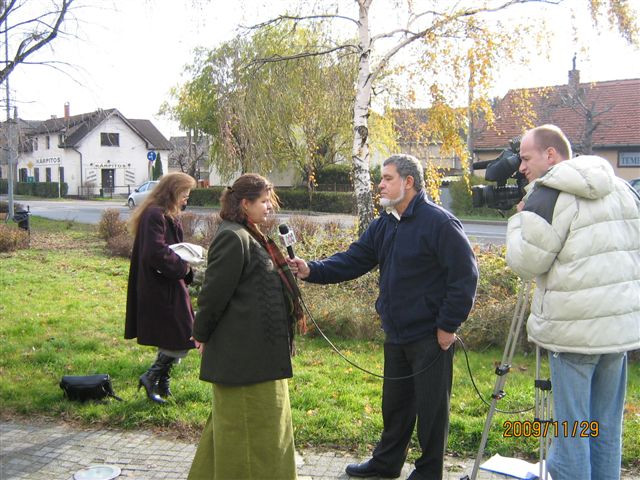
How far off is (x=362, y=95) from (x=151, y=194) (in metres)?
5.77

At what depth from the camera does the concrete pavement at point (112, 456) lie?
4.51 meters

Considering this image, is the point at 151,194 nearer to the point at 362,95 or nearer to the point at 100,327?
the point at 100,327

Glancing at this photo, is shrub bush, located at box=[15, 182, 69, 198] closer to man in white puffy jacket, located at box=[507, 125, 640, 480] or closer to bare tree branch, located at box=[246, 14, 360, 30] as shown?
bare tree branch, located at box=[246, 14, 360, 30]

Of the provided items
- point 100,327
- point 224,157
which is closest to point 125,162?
point 224,157

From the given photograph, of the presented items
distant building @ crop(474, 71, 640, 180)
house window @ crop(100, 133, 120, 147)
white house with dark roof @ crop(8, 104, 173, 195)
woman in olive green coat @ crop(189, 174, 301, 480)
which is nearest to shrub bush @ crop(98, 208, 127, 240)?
woman in olive green coat @ crop(189, 174, 301, 480)

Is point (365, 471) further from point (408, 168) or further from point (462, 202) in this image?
point (462, 202)

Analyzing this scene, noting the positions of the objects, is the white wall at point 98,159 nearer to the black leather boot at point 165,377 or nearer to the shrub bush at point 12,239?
the shrub bush at point 12,239

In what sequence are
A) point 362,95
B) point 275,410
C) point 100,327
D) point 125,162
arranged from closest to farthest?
1. point 275,410
2. point 100,327
3. point 362,95
4. point 125,162

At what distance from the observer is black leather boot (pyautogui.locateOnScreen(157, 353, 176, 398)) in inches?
225

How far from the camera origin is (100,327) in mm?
8547

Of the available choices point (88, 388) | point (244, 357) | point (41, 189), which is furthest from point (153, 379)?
→ point (41, 189)

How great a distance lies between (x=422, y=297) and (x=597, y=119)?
3276 centimetres

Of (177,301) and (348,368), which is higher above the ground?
(177,301)
